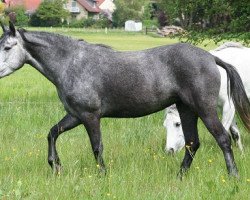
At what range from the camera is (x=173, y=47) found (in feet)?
23.2

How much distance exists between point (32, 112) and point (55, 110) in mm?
587

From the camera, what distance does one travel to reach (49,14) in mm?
87250

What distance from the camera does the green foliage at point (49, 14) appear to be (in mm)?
84938

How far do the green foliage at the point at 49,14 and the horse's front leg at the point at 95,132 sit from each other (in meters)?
77.4

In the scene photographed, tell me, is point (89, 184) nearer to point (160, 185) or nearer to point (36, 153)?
point (160, 185)

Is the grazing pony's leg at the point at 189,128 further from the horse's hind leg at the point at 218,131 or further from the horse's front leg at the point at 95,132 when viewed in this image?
the horse's front leg at the point at 95,132

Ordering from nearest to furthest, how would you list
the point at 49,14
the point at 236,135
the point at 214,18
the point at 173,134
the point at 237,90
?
the point at 237,90 < the point at 173,134 < the point at 236,135 < the point at 214,18 < the point at 49,14

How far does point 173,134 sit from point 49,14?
80.6 m

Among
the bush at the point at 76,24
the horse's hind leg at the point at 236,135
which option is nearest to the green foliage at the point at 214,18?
the horse's hind leg at the point at 236,135

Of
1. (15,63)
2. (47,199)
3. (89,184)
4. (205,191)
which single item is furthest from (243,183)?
(15,63)

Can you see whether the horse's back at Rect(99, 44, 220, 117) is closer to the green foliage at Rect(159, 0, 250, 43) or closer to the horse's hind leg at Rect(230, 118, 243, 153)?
the horse's hind leg at Rect(230, 118, 243, 153)

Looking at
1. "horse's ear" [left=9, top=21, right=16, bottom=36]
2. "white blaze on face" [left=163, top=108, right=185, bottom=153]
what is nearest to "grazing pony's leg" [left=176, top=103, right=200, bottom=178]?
"white blaze on face" [left=163, top=108, right=185, bottom=153]

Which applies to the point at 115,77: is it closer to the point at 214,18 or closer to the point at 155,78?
the point at 155,78

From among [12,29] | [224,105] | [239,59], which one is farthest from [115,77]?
[239,59]
